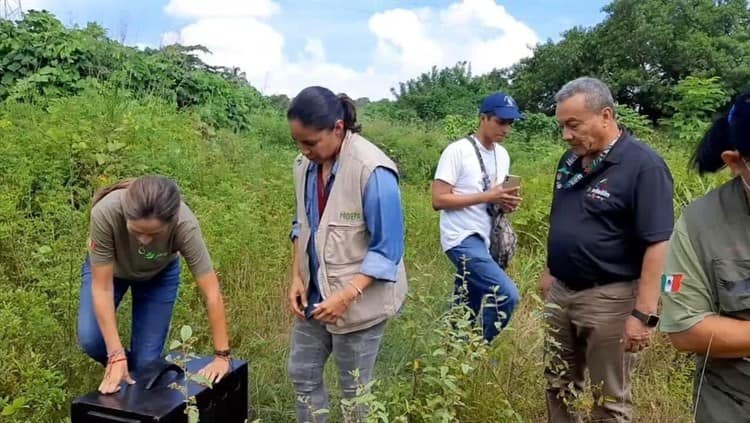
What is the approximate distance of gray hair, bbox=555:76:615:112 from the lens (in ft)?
9.30

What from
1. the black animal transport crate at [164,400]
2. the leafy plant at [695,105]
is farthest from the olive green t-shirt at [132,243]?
the leafy plant at [695,105]

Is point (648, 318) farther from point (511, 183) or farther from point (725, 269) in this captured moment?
point (511, 183)

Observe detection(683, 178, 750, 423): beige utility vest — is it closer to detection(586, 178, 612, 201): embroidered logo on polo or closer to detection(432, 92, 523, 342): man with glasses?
detection(586, 178, 612, 201): embroidered logo on polo

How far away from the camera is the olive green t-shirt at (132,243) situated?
2.80 m

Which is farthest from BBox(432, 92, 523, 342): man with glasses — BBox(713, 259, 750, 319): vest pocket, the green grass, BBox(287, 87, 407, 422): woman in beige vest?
BBox(713, 259, 750, 319): vest pocket

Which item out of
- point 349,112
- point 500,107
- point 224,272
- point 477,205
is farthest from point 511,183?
point 224,272

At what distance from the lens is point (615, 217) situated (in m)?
2.79

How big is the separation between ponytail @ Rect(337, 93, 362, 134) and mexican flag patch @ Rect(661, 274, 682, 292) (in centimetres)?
137

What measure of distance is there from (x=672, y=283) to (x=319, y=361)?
1.58 meters

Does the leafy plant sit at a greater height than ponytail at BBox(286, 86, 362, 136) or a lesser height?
greater

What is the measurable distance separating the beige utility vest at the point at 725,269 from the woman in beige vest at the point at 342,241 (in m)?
1.15

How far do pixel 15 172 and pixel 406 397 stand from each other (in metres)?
3.28

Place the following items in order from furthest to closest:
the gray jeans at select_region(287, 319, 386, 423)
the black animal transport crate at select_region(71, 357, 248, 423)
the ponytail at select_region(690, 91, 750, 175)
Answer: the gray jeans at select_region(287, 319, 386, 423) < the black animal transport crate at select_region(71, 357, 248, 423) < the ponytail at select_region(690, 91, 750, 175)

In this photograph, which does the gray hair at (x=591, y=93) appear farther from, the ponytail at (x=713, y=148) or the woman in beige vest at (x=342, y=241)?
the ponytail at (x=713, y=148)
